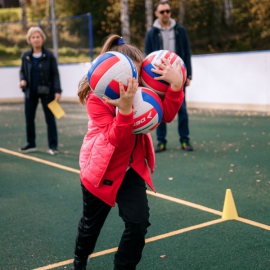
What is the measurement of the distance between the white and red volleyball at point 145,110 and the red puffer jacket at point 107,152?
0.11 meters

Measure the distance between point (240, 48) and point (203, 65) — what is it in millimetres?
14701

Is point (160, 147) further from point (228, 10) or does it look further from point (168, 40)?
point (228, 10)

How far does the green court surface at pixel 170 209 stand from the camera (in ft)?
14.0

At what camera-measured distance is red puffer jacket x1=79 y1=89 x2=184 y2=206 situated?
3.34 meters

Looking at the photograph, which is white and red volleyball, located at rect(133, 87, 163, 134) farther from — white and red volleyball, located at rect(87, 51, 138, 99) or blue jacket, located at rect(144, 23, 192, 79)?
blue jacket, located at rect(144, 23, 192, 79)

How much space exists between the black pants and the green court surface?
26.8 inches

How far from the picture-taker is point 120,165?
3414 mm

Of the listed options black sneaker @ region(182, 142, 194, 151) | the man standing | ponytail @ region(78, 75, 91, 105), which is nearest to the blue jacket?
the man standing

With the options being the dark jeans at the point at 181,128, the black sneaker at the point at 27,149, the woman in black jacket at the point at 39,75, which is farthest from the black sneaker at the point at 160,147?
the black sneaker at the point at 27,149

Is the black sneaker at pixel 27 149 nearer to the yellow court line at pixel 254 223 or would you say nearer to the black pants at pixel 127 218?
the yellow court line at pixel 254 223

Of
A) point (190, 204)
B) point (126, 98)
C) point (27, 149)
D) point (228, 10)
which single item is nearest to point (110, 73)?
point (126, 98)

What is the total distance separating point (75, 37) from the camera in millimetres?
26422

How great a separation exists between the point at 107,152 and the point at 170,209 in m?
2.47

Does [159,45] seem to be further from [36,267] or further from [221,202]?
[36,267]
